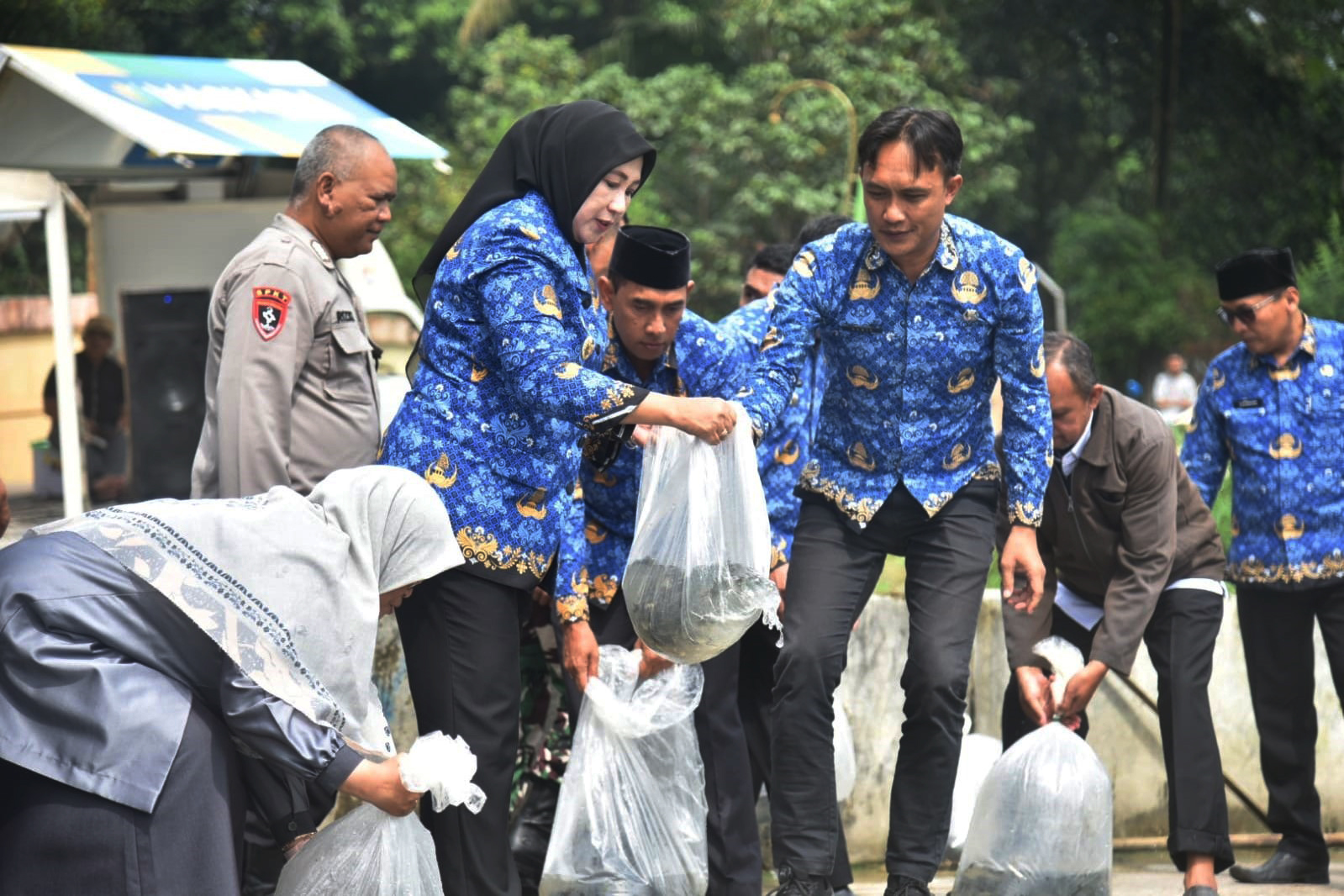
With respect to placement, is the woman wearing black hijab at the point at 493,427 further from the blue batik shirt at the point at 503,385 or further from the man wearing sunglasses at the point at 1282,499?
the man wearing sunglasses at the point at 1282,499

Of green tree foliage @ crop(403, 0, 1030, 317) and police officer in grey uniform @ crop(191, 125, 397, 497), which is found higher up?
green tree foliage @ crop(403, 0, 1030, 317)

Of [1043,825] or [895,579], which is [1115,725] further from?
[1043,825]

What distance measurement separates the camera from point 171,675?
2.83 metres

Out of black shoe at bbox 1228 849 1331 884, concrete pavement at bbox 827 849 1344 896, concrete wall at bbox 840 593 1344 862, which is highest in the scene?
concrete wall at bbox 840 593 1344 862

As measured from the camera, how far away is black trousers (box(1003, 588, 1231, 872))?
4793 millimetres

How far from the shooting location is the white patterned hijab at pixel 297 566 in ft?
9.16

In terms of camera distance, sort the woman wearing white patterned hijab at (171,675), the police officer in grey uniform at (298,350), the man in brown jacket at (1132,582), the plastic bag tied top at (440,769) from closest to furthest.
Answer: the woman wearing white patterned hijab at (171,675)
the plastic bag tied top at (440,769)
the police officer in grey uniform at (298,350)
the man in brown jacket at (1132,582)

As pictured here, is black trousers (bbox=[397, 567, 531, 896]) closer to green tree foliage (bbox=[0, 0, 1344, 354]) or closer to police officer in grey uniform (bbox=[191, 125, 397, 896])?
police officer in grey uniform (bbox=[191, 125, 397, 896])

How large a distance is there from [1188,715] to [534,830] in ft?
6.46

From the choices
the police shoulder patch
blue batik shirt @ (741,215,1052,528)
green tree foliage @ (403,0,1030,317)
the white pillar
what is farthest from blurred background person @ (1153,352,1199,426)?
the police shoulder patch

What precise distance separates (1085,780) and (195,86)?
565 cm

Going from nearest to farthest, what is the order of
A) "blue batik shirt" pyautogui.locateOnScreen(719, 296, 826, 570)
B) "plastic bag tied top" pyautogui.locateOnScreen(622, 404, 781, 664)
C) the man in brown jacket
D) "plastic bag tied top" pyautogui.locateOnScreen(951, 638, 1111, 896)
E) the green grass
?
"plastic bag tied top" pyautogui.locateOnScreen(622, 404, 781, 664)
"plastic bag tied top" pyautogui.locateOnScreen(951, 638, 1111, 896)
the man in brown jacket
"blue batik shirt" pyautogui.locateOnScreen(719, 296, 826, 570)
the green grass

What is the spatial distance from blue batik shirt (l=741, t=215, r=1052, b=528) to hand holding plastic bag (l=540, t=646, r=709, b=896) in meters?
0.73

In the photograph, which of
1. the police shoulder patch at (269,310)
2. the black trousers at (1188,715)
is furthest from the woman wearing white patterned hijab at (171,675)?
the black trousers at (1188,715)
